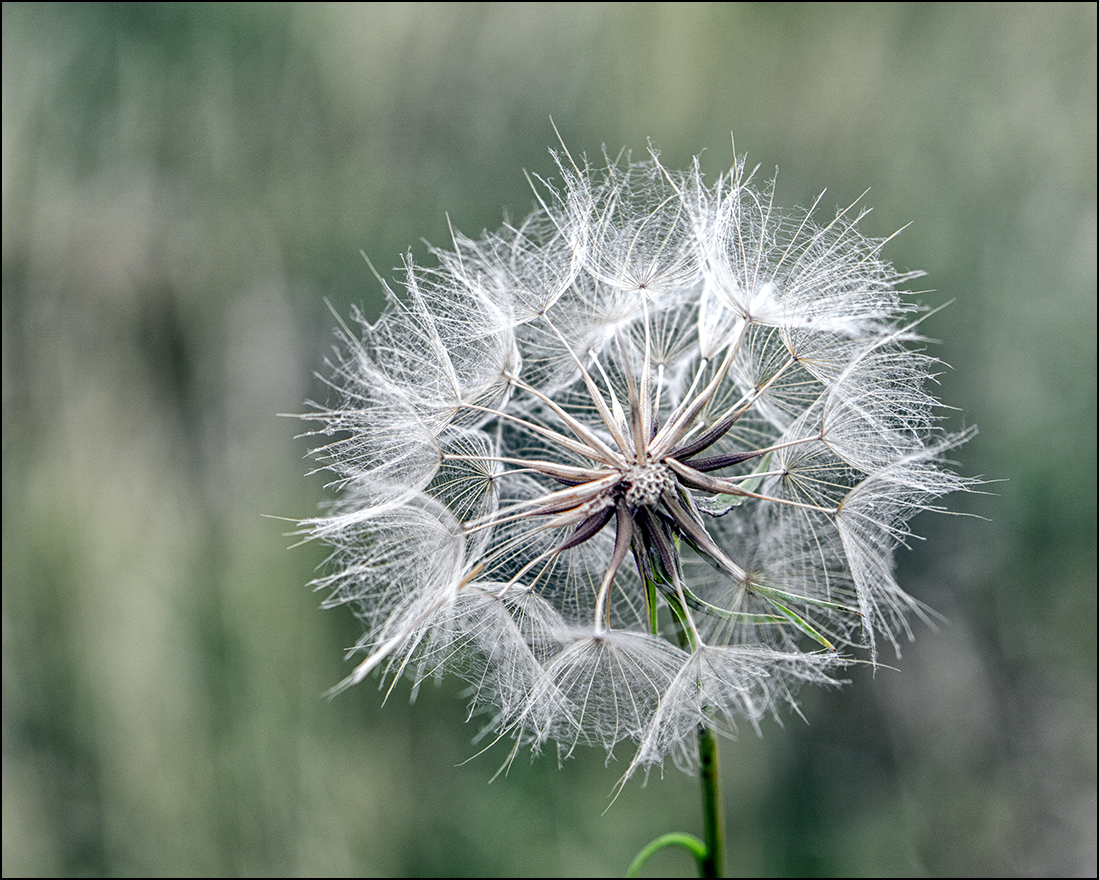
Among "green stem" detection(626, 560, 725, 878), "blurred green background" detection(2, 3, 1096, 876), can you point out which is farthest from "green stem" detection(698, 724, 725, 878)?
"blurred green background" detection(2, 3, 1096, 876)

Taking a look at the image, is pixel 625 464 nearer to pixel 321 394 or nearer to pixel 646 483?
pixel 646 483

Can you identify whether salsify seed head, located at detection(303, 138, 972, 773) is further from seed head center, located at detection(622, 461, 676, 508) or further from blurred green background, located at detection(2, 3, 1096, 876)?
blurred green background, located at detection(2, 3, 1096, 876)

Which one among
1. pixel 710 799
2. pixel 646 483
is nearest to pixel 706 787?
pixel 710 799

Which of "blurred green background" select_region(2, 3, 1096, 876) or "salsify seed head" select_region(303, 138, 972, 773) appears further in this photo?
"blurred green background" select_region(2, 3, 1096, 876)

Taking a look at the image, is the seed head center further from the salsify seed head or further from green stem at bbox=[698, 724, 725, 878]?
green stem at bbox=[698, 724, 725, 878]

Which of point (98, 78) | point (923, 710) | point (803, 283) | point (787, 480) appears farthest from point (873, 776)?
point (98, 78)

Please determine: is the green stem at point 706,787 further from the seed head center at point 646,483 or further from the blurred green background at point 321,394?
the blurred green background at point 321,394

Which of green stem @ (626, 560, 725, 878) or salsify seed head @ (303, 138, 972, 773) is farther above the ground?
salsify seed head @ (303, 138, 972, 773)

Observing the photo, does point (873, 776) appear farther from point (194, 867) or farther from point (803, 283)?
point (194, 867)
